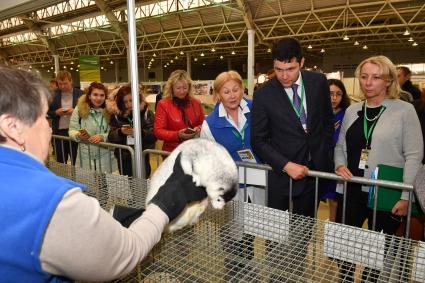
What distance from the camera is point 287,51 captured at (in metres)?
2.29

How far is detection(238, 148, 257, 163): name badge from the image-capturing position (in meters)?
2.57

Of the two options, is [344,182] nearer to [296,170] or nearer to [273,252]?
[296,170]

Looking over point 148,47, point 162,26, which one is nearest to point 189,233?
point 162,26

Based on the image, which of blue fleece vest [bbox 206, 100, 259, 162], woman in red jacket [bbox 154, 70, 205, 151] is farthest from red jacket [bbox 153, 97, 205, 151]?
blue fleece vest [bbox 206, 100, 259, 162]

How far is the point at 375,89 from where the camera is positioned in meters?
2.29

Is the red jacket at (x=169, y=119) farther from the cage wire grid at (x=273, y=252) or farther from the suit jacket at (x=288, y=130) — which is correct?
the cage wire grid at (x=273, y=252)

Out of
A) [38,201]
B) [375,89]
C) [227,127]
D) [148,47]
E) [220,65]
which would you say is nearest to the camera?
[38,201]

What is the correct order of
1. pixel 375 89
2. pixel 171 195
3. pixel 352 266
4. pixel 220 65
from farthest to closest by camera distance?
pixel 220 65
pixel 375 89
pixel 352 266
pixel 171 195

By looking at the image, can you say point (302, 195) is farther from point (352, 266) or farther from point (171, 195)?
point (171, 195)

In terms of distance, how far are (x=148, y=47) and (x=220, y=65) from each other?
1411 cm

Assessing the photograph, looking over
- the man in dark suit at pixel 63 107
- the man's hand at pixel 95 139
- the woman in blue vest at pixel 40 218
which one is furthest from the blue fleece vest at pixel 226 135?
the man in dark suit at pixel 63 107

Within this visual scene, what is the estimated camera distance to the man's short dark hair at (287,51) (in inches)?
90.2

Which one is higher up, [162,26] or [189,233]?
[162,26]

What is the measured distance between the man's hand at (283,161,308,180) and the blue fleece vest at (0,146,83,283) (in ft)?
5.43
